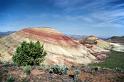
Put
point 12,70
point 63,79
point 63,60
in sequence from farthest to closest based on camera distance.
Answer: point 63,60
point 12,70
point 63,79

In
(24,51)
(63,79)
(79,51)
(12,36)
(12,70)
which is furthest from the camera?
(79,51)

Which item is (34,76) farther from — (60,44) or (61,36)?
(61,36)

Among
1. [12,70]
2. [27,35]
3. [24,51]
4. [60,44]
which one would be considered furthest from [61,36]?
[12,70]

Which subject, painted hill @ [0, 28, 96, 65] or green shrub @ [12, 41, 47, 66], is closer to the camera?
green shrub @ [12, 41, 47, 66]

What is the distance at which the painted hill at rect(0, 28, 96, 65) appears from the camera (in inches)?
1816

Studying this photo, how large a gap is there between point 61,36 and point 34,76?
4048 centimetres

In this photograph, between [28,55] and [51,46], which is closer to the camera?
[28,55]

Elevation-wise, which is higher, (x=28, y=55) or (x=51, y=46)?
(x=28, y=55)

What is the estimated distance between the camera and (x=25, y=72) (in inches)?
744

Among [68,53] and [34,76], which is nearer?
[34,76]

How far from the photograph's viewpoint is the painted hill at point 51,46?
46125mm

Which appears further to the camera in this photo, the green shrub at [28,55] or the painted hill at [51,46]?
the painted hill at [51,46]

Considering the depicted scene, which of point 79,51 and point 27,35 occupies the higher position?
point 27,35

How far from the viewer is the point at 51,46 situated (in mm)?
51000
